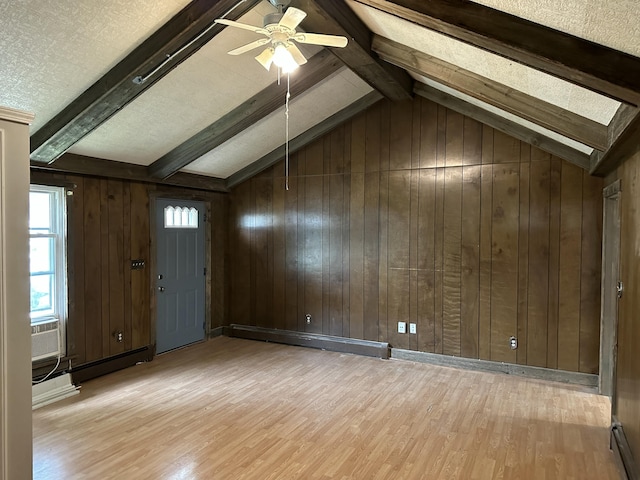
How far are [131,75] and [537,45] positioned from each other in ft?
8.82

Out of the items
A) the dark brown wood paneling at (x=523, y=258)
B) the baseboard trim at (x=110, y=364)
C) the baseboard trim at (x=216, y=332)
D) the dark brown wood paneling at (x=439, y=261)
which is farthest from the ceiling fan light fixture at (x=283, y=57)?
the baseboard trim at (x=216, y=332)

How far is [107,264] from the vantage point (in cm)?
Result: 465

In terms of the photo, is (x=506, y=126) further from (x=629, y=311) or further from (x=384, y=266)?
(x=629, y=311)

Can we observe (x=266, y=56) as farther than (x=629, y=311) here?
Yes

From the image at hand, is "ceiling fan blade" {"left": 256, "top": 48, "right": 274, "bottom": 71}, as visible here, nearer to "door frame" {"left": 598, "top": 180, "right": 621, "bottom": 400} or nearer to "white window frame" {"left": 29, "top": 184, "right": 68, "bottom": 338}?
"white window frame" {"left": 29, "top": 184, "right": 68, "bottom": 338}

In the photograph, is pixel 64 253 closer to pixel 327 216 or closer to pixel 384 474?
pixel 327 216

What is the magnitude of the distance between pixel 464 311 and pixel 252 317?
3073 mm

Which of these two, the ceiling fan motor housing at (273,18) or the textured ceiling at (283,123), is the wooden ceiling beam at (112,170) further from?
the ceiling fan motor housing at (273,18)

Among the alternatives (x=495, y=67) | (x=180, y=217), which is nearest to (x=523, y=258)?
(x=495, y=67)

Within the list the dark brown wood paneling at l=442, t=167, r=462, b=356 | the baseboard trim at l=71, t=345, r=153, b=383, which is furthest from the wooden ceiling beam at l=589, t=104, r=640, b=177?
the baseboard trim at l=71, t=345, r=153, b=383

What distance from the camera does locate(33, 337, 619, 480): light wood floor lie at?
2.80 m

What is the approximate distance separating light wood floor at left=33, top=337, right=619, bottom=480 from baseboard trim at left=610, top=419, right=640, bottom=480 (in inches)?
2.8

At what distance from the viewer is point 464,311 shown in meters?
4.89

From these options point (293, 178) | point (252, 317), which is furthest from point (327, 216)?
point (252, 317)
